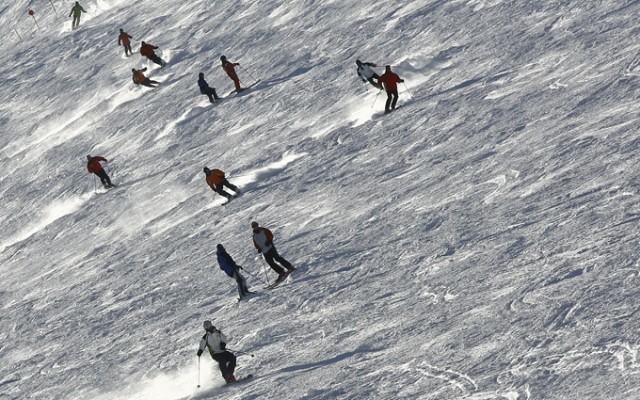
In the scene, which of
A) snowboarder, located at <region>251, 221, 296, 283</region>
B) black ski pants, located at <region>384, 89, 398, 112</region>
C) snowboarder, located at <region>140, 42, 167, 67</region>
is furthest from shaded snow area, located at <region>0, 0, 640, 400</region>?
snowboarder, located at <region>140, 42, 167, 67</region>

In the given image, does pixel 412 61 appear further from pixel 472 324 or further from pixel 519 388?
pixel 519 388

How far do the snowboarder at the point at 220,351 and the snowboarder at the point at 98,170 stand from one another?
41.7ft

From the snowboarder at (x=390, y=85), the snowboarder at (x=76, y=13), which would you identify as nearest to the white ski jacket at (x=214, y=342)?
the snowboarder at (x=390, y=85)

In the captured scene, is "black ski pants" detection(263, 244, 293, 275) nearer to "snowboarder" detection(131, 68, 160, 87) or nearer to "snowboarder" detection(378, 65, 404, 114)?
"snowboarder" detection(378, 65, 404, 114)

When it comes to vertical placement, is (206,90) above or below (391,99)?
above

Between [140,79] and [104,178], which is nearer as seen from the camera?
[104,178]

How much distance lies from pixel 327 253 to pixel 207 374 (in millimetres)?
3697

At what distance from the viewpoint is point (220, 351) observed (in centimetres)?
1476

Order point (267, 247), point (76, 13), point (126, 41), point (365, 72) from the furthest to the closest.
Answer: point (76, 13) → point (126, 41) → point (365, 72) → point (267, 247)

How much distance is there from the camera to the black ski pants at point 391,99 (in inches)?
941

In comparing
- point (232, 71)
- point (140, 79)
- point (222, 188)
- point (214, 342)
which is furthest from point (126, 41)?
point (214, 342)

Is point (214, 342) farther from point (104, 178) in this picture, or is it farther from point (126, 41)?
point (126, 41)

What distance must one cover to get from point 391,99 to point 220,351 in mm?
11128

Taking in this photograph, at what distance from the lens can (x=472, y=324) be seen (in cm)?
1373
